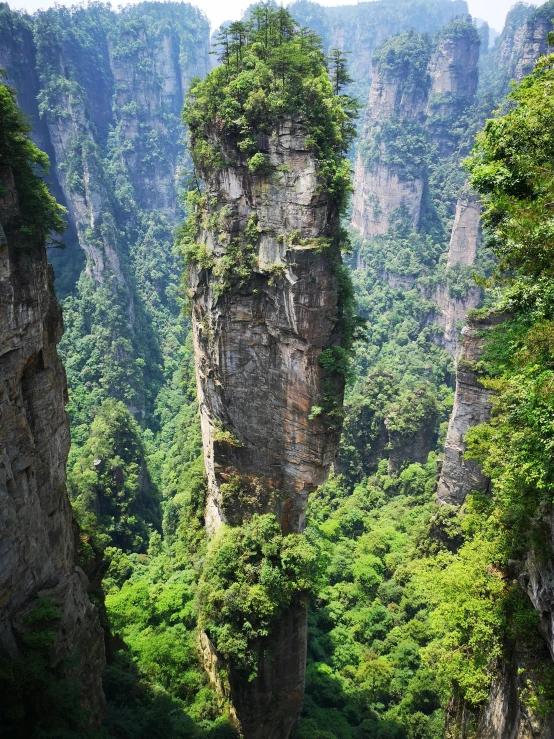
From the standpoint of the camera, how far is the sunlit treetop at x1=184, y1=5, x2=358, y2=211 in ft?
66.3

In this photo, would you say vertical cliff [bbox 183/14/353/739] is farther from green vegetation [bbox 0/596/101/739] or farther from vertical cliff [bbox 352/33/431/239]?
vertical cliff [bbox 352/33/431/239]

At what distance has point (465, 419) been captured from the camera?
106 feet

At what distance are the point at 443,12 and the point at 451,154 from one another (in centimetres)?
11016

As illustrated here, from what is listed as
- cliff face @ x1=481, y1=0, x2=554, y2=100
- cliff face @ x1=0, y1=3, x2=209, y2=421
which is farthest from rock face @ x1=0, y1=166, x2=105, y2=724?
cliff face @ x1=481, y1=0, x2=554, y2=100

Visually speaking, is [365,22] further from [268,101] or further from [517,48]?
[268,101]

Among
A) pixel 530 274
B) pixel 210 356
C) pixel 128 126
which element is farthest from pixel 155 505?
pixel 128 126

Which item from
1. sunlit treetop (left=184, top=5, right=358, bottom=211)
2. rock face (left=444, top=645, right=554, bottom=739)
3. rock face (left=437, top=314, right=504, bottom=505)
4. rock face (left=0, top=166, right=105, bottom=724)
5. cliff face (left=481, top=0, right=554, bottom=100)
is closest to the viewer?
rock face (left=444, top=645, right=554, bottom=739)

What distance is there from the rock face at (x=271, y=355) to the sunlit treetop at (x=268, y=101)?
565 mm

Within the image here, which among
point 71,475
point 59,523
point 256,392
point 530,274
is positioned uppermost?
point 530,274

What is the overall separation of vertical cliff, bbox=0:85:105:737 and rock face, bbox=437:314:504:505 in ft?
68.6

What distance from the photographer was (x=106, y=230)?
7075 cm

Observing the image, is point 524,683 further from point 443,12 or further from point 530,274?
point 443,12

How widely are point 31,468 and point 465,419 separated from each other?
2414cm

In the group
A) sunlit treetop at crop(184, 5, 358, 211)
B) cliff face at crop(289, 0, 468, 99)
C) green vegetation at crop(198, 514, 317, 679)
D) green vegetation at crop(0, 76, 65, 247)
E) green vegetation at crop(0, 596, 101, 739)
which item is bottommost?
green vegetation at crop(198, 514, 317, 679)
